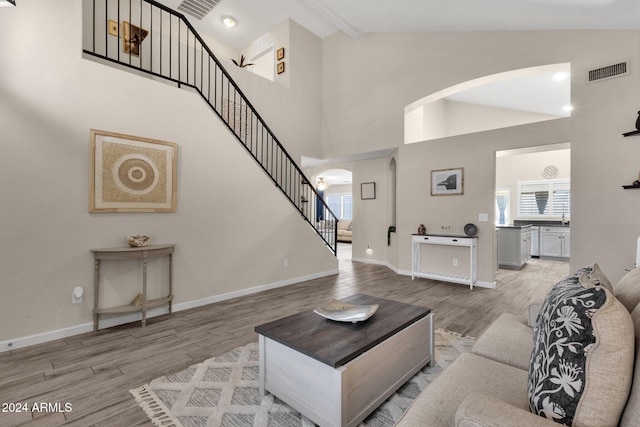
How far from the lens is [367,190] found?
282 inches

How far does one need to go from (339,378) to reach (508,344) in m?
1.01

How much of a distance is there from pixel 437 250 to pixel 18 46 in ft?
20.0

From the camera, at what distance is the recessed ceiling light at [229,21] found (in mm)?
6266

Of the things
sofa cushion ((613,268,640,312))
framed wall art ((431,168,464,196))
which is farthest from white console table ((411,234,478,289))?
sofa cushion ((613,268,640,312))

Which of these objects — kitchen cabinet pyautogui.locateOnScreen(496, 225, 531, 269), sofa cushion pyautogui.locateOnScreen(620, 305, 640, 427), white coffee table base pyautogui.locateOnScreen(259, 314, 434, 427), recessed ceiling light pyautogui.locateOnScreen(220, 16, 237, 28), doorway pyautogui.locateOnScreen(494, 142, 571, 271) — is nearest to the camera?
sofa cushion pyautogui.locateOnScreen(620, 305, 640, 427)

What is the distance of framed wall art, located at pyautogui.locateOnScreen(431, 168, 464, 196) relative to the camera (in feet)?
16.8

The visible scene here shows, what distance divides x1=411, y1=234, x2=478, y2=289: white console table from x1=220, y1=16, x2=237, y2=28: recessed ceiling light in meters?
5.86

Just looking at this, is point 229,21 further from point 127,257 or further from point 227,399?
point 227,399

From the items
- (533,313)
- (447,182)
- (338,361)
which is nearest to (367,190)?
(447,182)

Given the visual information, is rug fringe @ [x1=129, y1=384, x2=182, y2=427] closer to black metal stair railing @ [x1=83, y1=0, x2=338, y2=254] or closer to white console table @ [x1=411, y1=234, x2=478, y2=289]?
black metal stair railing @ [x1=83, y1=0, x2=338, y2=254]

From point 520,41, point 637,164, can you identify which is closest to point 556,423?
point 637,164

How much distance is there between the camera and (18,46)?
8.97 feet

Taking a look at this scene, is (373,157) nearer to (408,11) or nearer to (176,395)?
(408,11)

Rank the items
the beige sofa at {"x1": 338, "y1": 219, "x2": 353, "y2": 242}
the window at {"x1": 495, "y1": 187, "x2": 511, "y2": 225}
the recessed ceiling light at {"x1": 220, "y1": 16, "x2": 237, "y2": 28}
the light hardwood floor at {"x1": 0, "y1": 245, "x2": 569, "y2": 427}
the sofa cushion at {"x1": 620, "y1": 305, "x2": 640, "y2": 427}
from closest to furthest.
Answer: the sofa cushion at {"x1": 620, "y1": 305, "x2": 640, "y2": 427}
the light hardwood floor at {"x1": 0, "y1": 245, "x2": 569, "y2": 427}
the recessed ceiling light at {"x1": 220, "y1": 16, "x2": 237, "y2": 28}
the window at {"x1": 495, "y1": 187, "x2": 511, "y2": 225}
the beige sofa at {"x1": 338, "y1": 219, "x2": 353, "y2": 242}
